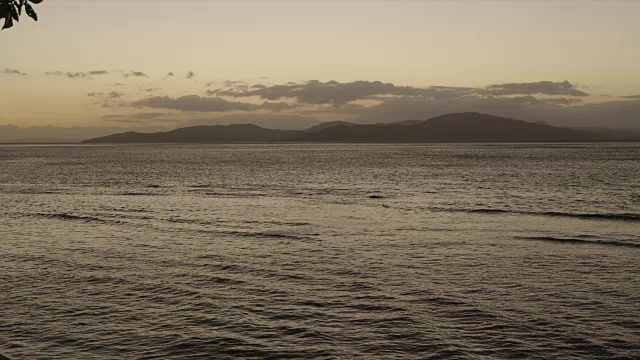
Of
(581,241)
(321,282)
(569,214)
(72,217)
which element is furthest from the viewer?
(569,214)

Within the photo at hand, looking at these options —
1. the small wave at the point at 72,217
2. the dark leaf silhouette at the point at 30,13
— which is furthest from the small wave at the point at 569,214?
the dark leaf silhouette at the point at 30,13

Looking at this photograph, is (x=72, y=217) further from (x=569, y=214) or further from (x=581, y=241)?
(x=569, y=214)

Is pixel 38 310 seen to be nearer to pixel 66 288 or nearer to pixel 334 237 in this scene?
pixel 66 288

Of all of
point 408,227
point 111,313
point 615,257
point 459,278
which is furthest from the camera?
point 408,227

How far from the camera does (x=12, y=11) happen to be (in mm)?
7668

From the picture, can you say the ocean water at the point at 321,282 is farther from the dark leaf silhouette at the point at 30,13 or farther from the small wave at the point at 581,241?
the dark leaf silhouette at the point at 30,13

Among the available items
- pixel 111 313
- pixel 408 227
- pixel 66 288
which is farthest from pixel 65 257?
pixel 408 227

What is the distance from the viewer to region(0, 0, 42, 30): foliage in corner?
7.56 metres

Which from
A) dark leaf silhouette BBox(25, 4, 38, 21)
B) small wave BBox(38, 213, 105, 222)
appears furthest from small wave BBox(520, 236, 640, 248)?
dark leaf silhouette BBox(25, 4, 38, 21)

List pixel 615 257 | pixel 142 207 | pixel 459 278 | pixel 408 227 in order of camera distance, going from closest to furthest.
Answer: pixel 459 278, pixel 615 257, pixel 408 227, pixel 142 207

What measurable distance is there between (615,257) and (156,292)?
20.3 m

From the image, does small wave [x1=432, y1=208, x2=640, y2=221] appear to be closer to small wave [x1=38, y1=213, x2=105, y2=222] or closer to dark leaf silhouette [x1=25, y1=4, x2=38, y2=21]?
small wave [x1=38, y1=213, x2=105, y2=222]

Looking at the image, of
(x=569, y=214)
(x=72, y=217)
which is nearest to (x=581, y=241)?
(x=569, y=214)

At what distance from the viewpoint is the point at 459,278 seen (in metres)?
22.5
